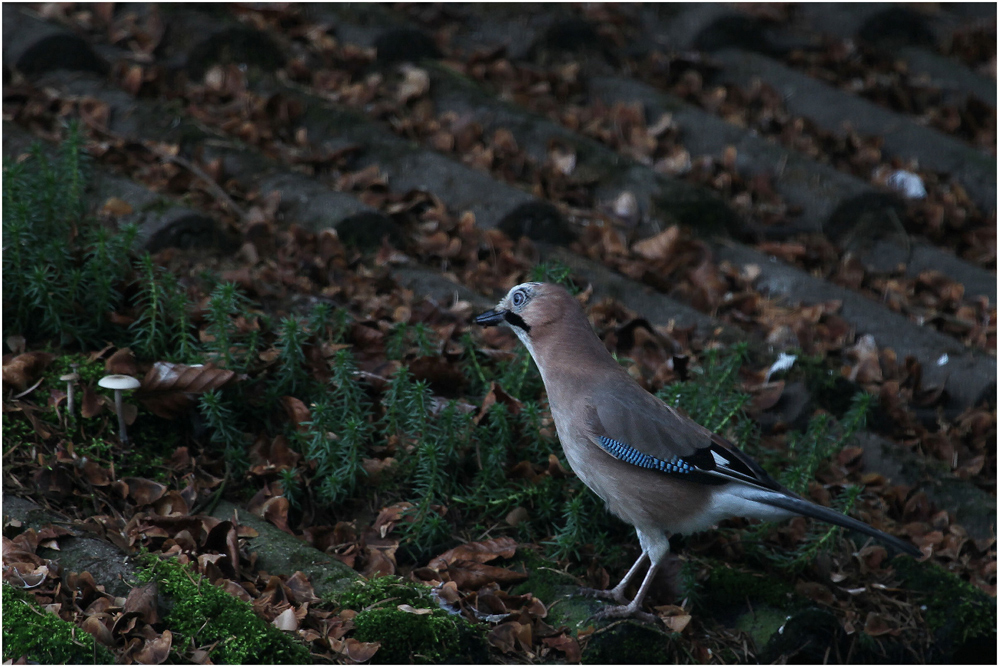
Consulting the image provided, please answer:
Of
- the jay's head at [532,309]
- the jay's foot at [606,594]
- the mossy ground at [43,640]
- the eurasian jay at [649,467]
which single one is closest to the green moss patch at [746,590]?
A: the eurasian jay at [649,467]

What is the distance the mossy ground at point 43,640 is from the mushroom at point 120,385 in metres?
0.88

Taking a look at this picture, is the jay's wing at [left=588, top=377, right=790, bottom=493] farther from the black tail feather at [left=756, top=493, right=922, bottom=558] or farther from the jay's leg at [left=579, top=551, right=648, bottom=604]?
the jay's leg at [left=579, top=551, right=648, bottom=604]

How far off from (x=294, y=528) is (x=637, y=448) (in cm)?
142

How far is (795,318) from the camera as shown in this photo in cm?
547

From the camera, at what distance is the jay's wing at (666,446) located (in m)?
3.81

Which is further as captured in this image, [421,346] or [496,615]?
[421,346]

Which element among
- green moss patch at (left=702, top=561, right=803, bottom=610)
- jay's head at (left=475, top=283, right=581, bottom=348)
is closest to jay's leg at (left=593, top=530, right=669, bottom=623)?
green moss patch at (left=702, top=561, right=803, bottom=610)

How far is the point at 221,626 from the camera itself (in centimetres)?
320

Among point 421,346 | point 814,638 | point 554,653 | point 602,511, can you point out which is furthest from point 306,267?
point 814,638

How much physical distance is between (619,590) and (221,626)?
1.53 m

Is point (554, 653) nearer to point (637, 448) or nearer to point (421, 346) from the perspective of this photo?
point (637, 448)

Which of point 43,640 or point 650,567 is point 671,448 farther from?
point 43,640

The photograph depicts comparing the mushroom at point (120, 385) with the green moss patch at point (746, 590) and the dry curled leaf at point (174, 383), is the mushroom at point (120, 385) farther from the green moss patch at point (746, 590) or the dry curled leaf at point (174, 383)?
the green moss patch at point (746, 590)

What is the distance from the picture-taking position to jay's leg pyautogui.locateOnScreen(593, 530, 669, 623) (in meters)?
3.71
